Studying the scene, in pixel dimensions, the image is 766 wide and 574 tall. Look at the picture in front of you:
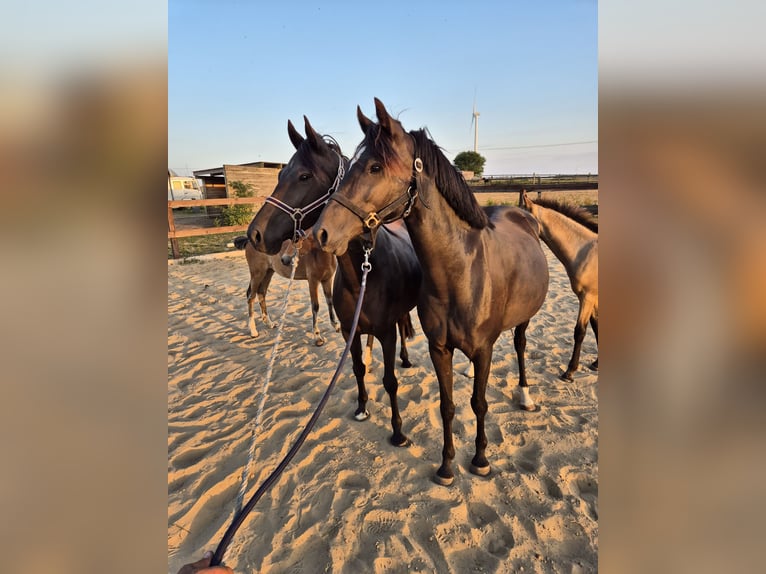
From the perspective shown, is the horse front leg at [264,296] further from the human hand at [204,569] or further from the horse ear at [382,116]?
the human hand at [204,569]

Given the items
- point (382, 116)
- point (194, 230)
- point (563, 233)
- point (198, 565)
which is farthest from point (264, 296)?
point (194, 230)

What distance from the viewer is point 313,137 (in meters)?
2.40

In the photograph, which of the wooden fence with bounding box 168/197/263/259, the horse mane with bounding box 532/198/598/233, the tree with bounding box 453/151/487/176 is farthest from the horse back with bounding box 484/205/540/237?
the tree with bounding box 453/151/487/176

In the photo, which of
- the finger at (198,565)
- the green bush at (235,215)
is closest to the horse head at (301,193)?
the finger at (198,565)

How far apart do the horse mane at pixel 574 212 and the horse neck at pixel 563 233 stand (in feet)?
0.20

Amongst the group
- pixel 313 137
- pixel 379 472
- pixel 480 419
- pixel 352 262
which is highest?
pixel 313 137

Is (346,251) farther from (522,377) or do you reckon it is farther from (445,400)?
(522,377)

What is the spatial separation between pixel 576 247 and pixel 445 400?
97.3 inches

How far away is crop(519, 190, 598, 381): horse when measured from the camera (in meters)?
3.70

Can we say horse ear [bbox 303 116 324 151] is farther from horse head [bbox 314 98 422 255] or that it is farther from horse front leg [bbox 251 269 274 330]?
horse front leg [bbox 251 269 274 330]
